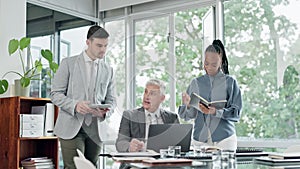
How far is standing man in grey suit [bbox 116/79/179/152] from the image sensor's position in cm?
238

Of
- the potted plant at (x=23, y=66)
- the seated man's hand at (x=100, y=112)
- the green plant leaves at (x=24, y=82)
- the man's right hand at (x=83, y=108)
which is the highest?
the potted plant at (x=23, y=66)

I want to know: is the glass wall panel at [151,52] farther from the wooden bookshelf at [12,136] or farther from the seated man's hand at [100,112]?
the wooden bookshelf at [12,136]

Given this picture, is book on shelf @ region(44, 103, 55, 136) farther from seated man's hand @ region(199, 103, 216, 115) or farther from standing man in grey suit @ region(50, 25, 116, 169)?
seated man's hand @ region(199, 103, 216, 115)

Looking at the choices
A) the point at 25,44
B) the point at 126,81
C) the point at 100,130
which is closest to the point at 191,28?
the point at 126,81

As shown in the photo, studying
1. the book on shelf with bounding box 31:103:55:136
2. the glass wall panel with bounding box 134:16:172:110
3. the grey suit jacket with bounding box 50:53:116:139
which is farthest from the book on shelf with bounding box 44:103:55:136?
the glass wall panel with bounding box 134:16:172:110

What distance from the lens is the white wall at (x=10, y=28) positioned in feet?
12.5

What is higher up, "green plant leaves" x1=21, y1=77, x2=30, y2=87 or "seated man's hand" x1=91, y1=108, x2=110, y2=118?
"green plant leaves" x1=21, y1=77, x2=30, y2=87

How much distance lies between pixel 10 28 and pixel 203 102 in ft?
7.49

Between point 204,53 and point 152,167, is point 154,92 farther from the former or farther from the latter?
point 152,167

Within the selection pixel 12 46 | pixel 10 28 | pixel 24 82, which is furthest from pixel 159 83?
pixel 10 28

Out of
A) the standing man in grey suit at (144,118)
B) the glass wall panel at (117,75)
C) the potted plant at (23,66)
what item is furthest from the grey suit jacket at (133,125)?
the potted plant at (23,66)

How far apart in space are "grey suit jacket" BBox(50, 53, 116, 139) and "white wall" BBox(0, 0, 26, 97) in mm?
1403

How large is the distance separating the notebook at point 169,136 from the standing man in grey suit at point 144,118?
11 cm

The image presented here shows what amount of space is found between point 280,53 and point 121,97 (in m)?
1.80
